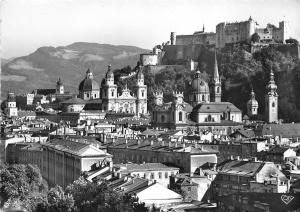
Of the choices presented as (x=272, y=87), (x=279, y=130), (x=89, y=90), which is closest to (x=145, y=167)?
(x=279, y=130)

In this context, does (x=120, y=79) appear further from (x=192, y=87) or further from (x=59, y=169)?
(x=59, y=169)

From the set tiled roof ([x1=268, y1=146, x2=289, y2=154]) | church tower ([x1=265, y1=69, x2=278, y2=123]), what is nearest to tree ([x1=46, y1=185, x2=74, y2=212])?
tiled roof ([x1=268, y1=146, x2=289, y2=154])

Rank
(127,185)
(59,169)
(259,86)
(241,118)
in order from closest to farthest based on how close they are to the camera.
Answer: (127,185)
(59,169)
(241,118)
(259,86)

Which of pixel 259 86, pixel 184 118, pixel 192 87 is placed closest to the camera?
pixel 184 118

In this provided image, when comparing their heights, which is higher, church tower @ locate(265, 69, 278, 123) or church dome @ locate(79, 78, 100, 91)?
church dome @ locate(79, 78, 100, 91)

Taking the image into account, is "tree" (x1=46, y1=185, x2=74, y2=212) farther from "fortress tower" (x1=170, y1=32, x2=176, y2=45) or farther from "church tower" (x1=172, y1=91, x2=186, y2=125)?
"fortress tower" (x1=170, y1=32, x2=176, y2=45)

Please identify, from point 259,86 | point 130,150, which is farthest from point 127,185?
point 259,86
